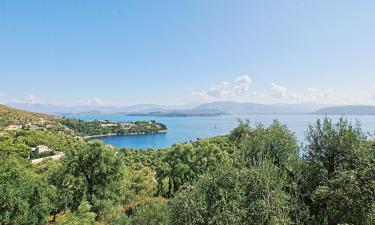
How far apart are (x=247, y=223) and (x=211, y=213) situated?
156cm

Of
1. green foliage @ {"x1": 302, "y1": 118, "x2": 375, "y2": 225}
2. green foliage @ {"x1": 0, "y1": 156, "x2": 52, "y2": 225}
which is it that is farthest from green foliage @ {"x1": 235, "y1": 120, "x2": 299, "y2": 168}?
green foliage @ {"x1": 0, "y1": 156, "x2": 52, "y2": 225}

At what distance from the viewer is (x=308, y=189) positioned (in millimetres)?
13445

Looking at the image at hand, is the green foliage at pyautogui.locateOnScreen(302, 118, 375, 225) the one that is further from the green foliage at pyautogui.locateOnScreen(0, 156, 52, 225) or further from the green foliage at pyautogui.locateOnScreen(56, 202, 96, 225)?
the green foliage at pyautogui.locateOnScreen(0, 156, 52, 225)

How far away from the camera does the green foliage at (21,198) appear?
61.3ft

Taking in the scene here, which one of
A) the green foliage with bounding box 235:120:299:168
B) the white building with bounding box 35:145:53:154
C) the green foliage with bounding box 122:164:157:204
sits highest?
the green foliage with bounding box 235:120:299:168

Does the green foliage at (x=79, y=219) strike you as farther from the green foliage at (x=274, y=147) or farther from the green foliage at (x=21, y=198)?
the green foliage at (x=274, y=147)

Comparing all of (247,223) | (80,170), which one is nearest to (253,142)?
(247,223)

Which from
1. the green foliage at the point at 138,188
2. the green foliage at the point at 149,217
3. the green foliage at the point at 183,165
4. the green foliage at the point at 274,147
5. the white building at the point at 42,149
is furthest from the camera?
the white building at the point at 42,149

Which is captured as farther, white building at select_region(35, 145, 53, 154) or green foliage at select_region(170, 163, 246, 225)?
white building at select_region(35, 145, 53, 154)

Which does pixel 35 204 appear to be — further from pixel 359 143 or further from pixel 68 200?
pixel 359 143

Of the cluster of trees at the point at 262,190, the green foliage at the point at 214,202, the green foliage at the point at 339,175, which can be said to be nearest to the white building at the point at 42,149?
the cluster of trees at the point at 262,190

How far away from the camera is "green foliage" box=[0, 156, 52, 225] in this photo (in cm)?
1869

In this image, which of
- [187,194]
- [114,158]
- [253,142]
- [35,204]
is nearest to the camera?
[187,194]

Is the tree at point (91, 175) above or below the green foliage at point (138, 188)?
above
